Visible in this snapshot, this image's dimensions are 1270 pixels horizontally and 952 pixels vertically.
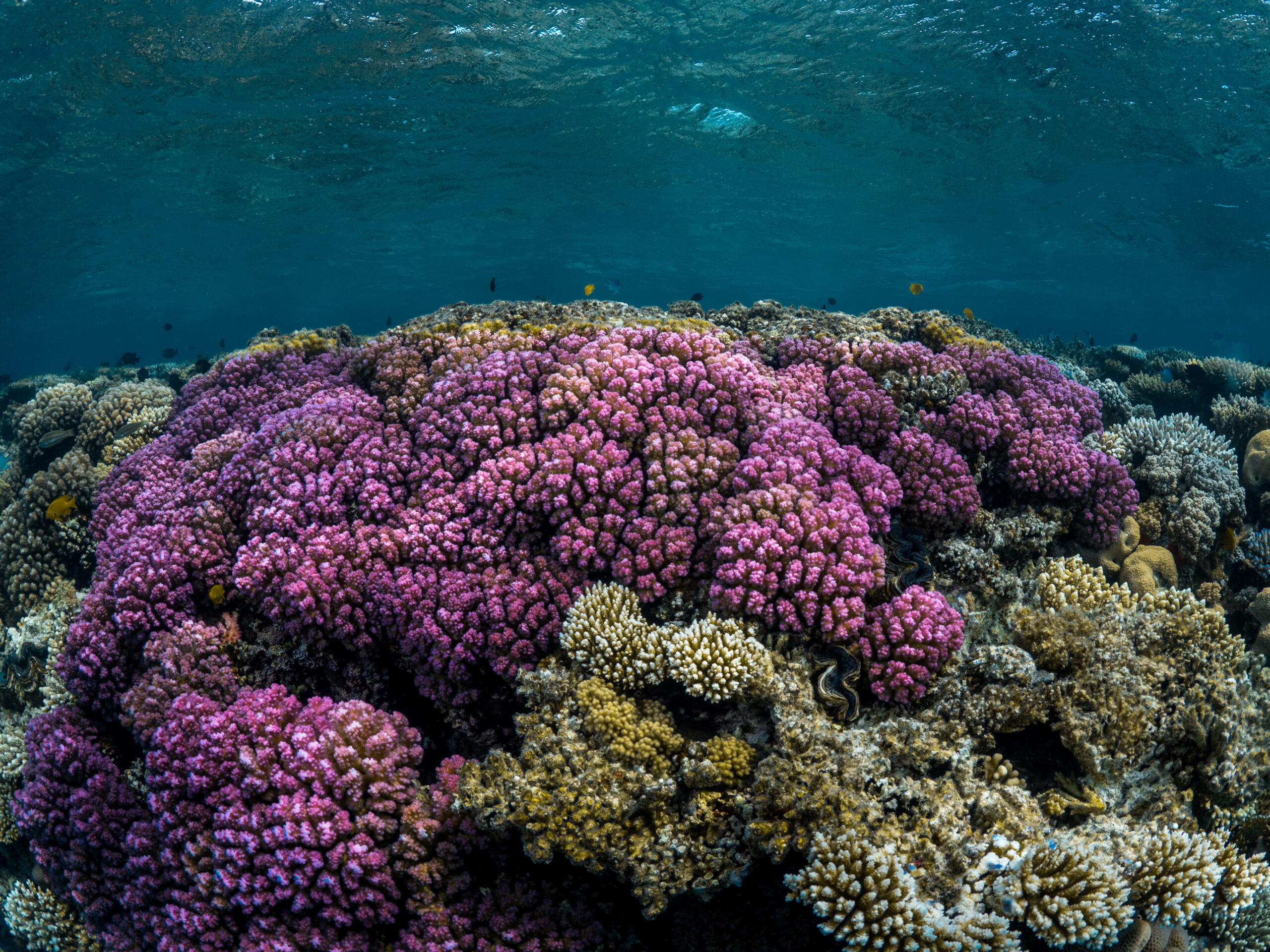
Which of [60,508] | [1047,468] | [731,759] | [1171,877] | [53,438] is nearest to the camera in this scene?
[1171,877]

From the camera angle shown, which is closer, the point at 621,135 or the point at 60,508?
the point at 60,508

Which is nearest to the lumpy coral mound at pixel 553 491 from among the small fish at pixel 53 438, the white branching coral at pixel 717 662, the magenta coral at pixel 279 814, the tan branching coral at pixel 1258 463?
the white branching coral at pixel 717 662

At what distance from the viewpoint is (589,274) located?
262ft

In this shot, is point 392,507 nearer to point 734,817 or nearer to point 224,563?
point 224,563

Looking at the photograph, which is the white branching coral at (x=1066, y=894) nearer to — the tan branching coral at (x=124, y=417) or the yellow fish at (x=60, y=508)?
the yellow fish at (x=60, y=508)

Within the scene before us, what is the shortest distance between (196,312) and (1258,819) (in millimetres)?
116028

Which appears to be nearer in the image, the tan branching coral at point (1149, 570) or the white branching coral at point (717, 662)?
the white branching coral at point (717, 662)

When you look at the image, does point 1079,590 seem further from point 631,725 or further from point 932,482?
point 631,725

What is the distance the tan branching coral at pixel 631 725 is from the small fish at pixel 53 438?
12.4 meters

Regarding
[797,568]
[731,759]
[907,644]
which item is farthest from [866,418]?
[731,759]

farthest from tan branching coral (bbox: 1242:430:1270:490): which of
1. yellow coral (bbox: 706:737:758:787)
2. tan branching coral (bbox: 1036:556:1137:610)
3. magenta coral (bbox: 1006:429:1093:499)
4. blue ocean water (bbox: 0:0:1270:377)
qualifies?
blue ocean water (bbox: 0:0:1270:377)

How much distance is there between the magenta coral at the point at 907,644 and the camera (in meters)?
4.67

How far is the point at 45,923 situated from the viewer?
19.1 ft

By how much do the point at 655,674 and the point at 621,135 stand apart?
118 feet
